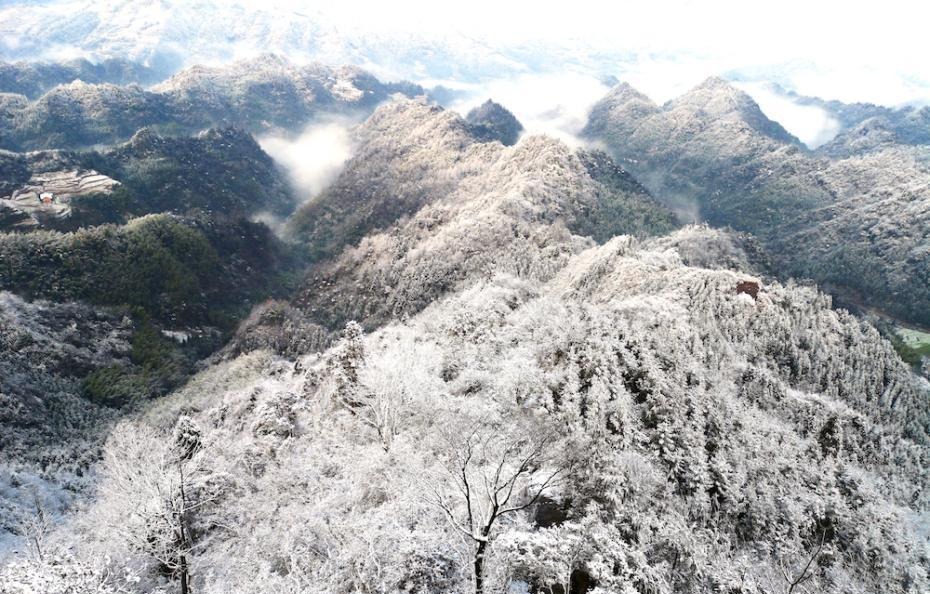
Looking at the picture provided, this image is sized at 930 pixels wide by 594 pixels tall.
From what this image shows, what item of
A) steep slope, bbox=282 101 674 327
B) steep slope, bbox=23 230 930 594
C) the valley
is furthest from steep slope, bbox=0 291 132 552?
steep slope, bbox=282 101 674 327

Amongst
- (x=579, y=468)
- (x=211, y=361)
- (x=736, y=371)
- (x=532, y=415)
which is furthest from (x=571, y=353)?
(x=211, y=361)

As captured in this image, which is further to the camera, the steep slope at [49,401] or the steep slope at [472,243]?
→ the steep slope at [472,243]

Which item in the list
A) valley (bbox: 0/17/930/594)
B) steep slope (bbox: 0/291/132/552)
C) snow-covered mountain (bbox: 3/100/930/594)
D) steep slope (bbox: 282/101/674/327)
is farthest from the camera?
steep slope (bbox: 282/101/674/327)

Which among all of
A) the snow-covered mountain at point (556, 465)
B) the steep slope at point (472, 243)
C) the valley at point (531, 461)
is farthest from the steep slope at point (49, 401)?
the steep slope at point (472, 243)

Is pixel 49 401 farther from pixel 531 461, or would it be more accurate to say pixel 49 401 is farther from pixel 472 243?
pixel 531 461

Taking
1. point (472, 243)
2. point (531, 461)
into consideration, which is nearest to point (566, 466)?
point (531, 461)

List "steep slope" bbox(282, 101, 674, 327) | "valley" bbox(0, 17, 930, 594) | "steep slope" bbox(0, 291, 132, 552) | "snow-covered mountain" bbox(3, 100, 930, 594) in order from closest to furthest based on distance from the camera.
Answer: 1. "snow-covered mountain" bbox(3, 100, 930, 594)
2. "valley" bbox(0, 17, 930, 594)
3. "steep slope" bbox(0, 291, 132, 552)
4. "steep slope" bbox(282, 101, 674, 327)

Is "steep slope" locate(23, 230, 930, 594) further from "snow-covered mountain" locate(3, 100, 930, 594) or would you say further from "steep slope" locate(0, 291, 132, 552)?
"steep slope" locate(0, 291, 132, 552)

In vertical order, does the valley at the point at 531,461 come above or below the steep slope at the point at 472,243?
above

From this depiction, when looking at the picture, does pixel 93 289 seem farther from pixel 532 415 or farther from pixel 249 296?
pixel 532 415

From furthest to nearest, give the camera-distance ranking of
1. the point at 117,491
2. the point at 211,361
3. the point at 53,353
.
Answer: the point at 211,361 < the point at 53,353 < the point at 117,491

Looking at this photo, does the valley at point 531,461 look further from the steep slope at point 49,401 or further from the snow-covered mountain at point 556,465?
the steep slope at point 49,401
